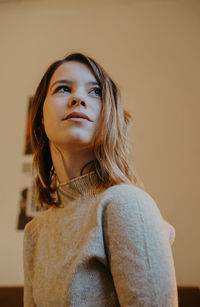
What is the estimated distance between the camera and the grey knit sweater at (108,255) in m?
0.47

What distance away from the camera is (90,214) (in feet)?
1.97

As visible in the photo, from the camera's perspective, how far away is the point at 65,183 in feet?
2.36

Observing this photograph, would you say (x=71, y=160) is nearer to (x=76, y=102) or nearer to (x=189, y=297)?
(x=76, y=102)

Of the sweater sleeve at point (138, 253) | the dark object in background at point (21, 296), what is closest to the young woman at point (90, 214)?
the sweater sleeve at point (138, 253)

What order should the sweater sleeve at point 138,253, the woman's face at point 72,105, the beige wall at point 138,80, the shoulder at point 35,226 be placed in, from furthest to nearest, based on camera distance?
1. the beige wall at point 138,80
2. the shoulder at point 35,226
3. the woman's face at point 72,105
4. the sweater sleeve at point 138,253

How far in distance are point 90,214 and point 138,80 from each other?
1.31 meters

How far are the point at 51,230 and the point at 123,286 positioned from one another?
278 mm

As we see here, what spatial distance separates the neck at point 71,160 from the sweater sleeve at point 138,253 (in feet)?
0.60

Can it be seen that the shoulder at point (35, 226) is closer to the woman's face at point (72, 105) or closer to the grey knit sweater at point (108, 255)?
the grey knit sweater at point (108, 255)

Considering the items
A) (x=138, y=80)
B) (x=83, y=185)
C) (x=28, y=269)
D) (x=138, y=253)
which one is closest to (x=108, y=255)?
(x=138, y=253)

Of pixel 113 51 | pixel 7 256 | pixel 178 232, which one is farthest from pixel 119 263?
pixel 113 51

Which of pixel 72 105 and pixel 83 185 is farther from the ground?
pixel 72 105

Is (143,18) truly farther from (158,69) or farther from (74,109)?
(74,109)

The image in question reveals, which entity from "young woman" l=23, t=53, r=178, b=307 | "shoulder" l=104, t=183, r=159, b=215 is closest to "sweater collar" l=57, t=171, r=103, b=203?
"young woman" l=23, t=53, r=178, b=307
